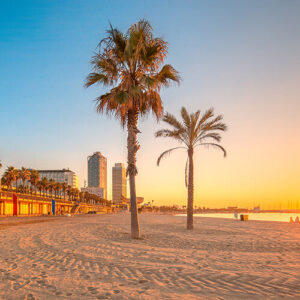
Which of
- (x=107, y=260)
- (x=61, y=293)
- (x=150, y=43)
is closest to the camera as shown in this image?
(x=61, y=293)

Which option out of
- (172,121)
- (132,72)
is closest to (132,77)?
(132,72)

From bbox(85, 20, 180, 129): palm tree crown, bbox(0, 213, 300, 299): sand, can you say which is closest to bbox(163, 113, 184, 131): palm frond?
bbox(85, 20, 180, 129): palm tree crown

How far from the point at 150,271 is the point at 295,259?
15.5 ft

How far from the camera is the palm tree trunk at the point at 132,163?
13.6 meters

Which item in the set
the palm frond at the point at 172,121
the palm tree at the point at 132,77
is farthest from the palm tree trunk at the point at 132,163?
the palm frond at the point at 172,121

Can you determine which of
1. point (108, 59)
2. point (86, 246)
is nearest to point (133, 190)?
point (86, 246)

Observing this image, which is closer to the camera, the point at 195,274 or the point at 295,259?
the point at 195,274

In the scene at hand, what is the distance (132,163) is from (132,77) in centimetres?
427

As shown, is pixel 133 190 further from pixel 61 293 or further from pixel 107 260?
pixel 61 293

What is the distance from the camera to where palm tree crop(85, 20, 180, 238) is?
13.1m

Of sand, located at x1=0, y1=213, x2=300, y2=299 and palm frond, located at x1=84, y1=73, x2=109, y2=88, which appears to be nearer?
sand, located at x1=0, y1=213, x2=300, y2=299

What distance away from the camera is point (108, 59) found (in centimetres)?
1366

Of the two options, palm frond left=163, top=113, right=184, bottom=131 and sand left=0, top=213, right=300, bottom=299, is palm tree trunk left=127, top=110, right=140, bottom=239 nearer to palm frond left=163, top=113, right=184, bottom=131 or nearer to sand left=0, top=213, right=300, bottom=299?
sand left=0, top=213, right=300, bottom=299

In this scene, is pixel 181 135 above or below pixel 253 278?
above
